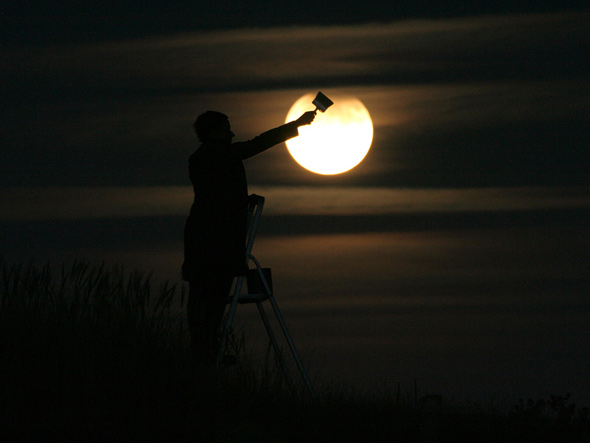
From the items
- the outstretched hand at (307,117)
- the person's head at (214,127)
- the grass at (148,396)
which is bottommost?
the grass at (148,396)

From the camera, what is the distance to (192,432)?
7.16 metres

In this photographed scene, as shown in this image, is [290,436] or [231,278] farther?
[231,278]

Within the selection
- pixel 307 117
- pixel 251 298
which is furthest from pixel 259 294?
pixel 307 117

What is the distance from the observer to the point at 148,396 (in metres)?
7.72

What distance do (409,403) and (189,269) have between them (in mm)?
2456

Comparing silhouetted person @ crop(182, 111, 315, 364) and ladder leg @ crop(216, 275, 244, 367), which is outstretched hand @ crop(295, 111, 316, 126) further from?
ladder leg @ crop(216, 275, 244, 367)

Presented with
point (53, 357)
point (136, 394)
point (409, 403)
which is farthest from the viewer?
point (409, 403)

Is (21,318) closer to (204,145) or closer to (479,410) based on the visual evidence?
(204,145)

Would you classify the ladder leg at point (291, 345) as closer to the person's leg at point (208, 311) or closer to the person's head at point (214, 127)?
the person's leg at point (208, 311)

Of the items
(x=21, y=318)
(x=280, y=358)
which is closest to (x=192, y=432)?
(x=280, y=358)

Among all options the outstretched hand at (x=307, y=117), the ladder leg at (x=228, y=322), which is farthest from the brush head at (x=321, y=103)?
the ladder leg at (x=228, y=322)

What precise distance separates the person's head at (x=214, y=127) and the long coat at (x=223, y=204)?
0.26ft

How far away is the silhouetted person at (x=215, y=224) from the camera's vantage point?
8086mm

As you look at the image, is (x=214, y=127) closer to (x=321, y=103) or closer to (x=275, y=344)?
(x=321, y=103)
